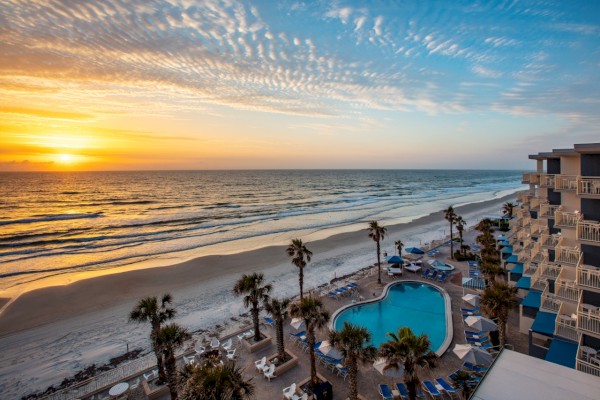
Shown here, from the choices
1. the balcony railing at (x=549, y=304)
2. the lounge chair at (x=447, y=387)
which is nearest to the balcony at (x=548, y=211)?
the balcony railing at (x=549, y=304)

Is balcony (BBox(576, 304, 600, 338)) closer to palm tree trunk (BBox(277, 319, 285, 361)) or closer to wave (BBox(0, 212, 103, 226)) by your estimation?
palm tree trunk (BBox(277, 319, 285, 361))

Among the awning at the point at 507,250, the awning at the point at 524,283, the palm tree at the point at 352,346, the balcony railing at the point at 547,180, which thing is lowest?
the awning at the point at 507,250

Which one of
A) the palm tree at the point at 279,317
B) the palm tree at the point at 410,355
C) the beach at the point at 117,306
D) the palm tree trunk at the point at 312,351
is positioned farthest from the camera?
the beach at the point at 117,306

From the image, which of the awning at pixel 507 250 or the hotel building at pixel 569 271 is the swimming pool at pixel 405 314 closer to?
the hotel building at pixel 569 271

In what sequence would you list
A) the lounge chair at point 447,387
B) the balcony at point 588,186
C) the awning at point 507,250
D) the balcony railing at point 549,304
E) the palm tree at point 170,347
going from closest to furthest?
the balcony at point 588,186, the palm tree at point 170,347, the lounge chair at point 447,387, the balcony railing at point 549,304, the awning at point 507,250

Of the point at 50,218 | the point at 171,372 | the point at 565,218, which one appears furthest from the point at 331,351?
the point at 50,218

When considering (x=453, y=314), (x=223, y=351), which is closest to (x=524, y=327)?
(x=453, y=314)
